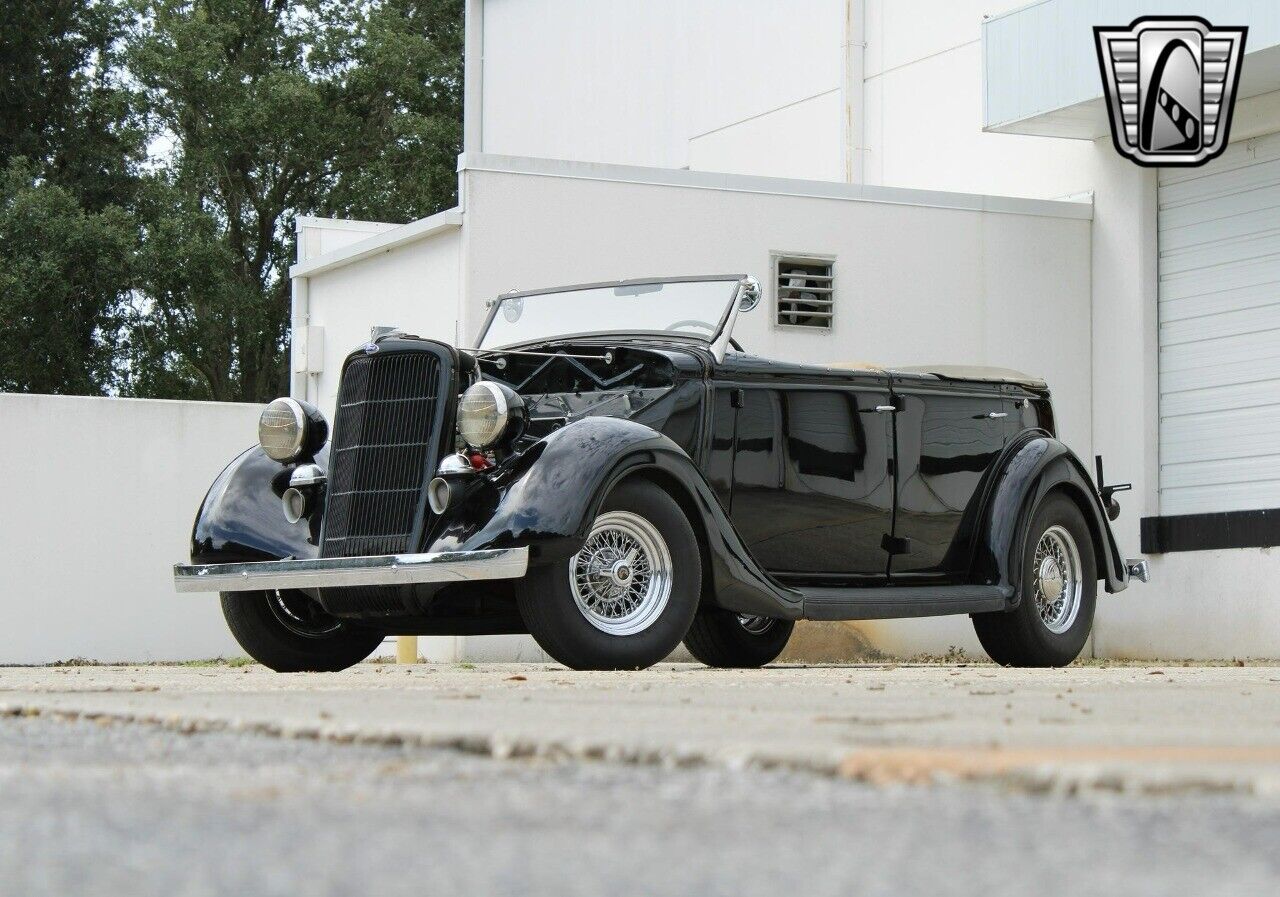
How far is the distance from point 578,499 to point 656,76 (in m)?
15.3

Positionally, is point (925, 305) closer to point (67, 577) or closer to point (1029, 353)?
point (1029, 353)

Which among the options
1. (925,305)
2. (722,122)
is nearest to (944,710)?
(925,305)

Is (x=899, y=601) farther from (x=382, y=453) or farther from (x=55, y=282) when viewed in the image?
(x=55, y=282)

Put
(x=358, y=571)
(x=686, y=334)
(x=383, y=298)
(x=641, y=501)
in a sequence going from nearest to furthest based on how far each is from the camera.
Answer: (x=358, y=571) → (x=641, y=501) → (x=686, y=334) → (x=383, y=298)

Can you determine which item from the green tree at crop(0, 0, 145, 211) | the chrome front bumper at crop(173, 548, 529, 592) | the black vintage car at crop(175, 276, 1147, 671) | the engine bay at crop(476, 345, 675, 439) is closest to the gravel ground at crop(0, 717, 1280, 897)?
Result: the chrome front bumper at crop(173, 548, 529, 592)

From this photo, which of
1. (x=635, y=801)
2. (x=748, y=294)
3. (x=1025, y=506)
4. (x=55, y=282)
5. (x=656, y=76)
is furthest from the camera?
(x=55, y=282)

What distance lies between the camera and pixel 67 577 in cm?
1445

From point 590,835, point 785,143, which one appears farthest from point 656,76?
point 590,835

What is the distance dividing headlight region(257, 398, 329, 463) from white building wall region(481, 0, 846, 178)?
1131cm

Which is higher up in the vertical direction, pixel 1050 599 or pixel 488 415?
pixel 488 415

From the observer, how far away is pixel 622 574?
25.0 feet

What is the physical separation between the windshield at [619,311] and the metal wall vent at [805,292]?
208 inches

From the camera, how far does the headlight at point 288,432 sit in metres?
8.84

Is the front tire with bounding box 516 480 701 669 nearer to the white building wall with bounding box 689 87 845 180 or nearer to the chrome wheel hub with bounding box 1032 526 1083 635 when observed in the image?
the chrome wheel hub with bounding box 1032 526 1083 635
